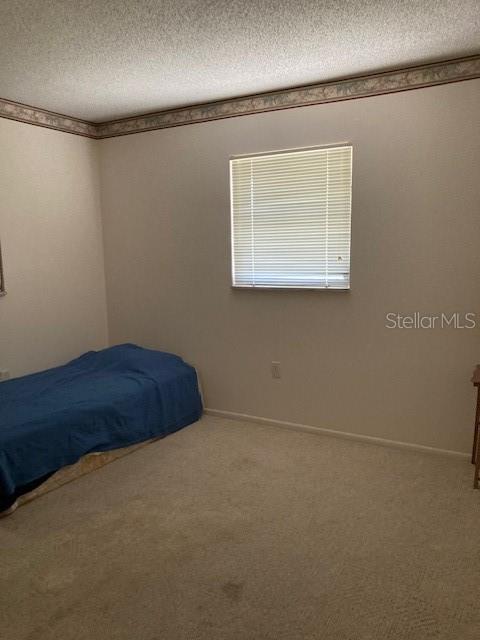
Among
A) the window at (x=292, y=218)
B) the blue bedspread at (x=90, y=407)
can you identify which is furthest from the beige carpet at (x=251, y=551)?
the window at (x=292, y=218)

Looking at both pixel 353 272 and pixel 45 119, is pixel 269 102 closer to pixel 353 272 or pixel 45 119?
pixel 353 272

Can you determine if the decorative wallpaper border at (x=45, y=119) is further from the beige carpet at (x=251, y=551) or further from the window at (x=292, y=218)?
the beige carpet at (x=251, y=551)

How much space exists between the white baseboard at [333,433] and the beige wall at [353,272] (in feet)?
0.14

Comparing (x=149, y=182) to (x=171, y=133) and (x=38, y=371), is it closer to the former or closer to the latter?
(x=171, y=133)

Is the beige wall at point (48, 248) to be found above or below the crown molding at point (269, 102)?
below

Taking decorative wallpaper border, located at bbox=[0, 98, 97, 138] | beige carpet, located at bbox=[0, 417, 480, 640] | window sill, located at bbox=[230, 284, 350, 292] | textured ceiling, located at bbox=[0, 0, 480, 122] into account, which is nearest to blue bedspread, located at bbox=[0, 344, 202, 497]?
beige carpet, located at bbox=[0, 417, 480, 640]

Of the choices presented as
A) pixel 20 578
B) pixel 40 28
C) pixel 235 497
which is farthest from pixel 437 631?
pixel 40 28

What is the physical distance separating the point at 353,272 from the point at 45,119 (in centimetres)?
264

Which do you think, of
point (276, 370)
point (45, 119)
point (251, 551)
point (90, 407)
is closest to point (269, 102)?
point (45, 119)

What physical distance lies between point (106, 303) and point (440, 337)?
2.88 metres

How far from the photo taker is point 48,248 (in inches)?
152

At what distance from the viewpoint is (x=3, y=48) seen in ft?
8.36

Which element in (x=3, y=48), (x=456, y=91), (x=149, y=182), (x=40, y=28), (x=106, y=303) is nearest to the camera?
(x=40, y=28)

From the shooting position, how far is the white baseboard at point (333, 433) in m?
3.16
